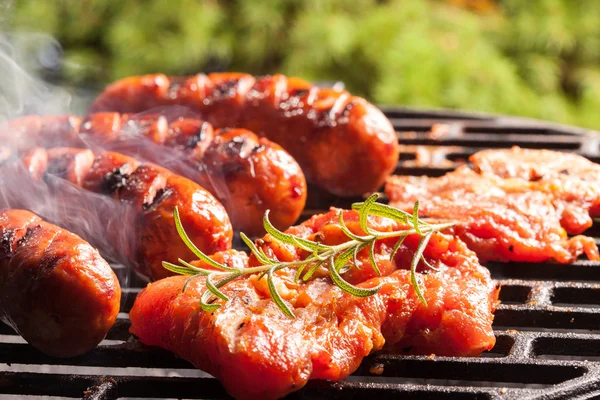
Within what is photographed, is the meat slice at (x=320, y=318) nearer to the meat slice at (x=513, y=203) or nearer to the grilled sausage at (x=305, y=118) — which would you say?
the meat slice at (x=513, y=203)

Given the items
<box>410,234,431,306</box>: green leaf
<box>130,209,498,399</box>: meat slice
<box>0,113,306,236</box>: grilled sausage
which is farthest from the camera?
<box>0,113,306,236</box>: grilled sausage

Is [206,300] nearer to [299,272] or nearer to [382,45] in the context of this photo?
[299,272]

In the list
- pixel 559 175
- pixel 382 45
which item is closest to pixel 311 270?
pixel 559 175

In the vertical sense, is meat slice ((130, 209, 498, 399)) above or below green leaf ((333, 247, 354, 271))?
below

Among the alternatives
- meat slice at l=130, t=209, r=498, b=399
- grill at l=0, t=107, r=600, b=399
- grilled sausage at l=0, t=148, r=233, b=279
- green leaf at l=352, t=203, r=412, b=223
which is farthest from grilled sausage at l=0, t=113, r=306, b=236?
green leaf at l=352, t=203, r=412, b=223

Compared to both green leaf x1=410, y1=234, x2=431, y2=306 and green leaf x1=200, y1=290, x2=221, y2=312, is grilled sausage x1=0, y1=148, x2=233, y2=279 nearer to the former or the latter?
green leaf x1=200, y1=290, x2=221, y2=312

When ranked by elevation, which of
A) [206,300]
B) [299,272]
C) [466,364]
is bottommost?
[466,364]

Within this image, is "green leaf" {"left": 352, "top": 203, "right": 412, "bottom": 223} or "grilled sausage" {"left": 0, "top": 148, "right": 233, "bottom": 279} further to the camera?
"grilled sausage" {"left": 0, "top": 148, "right": 233, "bottom": 279}

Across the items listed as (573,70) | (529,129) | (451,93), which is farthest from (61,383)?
(573,70)
